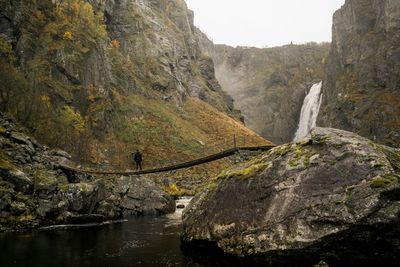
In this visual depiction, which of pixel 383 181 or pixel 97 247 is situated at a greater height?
pixel 383 181

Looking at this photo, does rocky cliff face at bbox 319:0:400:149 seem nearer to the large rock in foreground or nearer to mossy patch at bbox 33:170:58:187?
mossy patch at bbox 33:170:58:187

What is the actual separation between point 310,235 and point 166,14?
73.7 m

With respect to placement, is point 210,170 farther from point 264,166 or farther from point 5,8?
point 264,166

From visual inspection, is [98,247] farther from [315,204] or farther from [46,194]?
[315,204]

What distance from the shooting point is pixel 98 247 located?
12.1m

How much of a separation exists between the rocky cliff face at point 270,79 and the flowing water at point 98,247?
8692 cm

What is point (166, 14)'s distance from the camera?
252ft

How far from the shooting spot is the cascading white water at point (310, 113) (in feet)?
276

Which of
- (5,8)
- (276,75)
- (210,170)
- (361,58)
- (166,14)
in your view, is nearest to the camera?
(5,8)

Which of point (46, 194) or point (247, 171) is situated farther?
point (46, 194)

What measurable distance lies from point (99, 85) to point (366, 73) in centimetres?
4916

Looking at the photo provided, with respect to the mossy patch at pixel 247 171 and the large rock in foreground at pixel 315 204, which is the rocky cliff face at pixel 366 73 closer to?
the mossy patch at pixel 247 171

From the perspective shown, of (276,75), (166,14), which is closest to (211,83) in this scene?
(166,14)

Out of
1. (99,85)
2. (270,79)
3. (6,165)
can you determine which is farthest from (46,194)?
(270,79)
